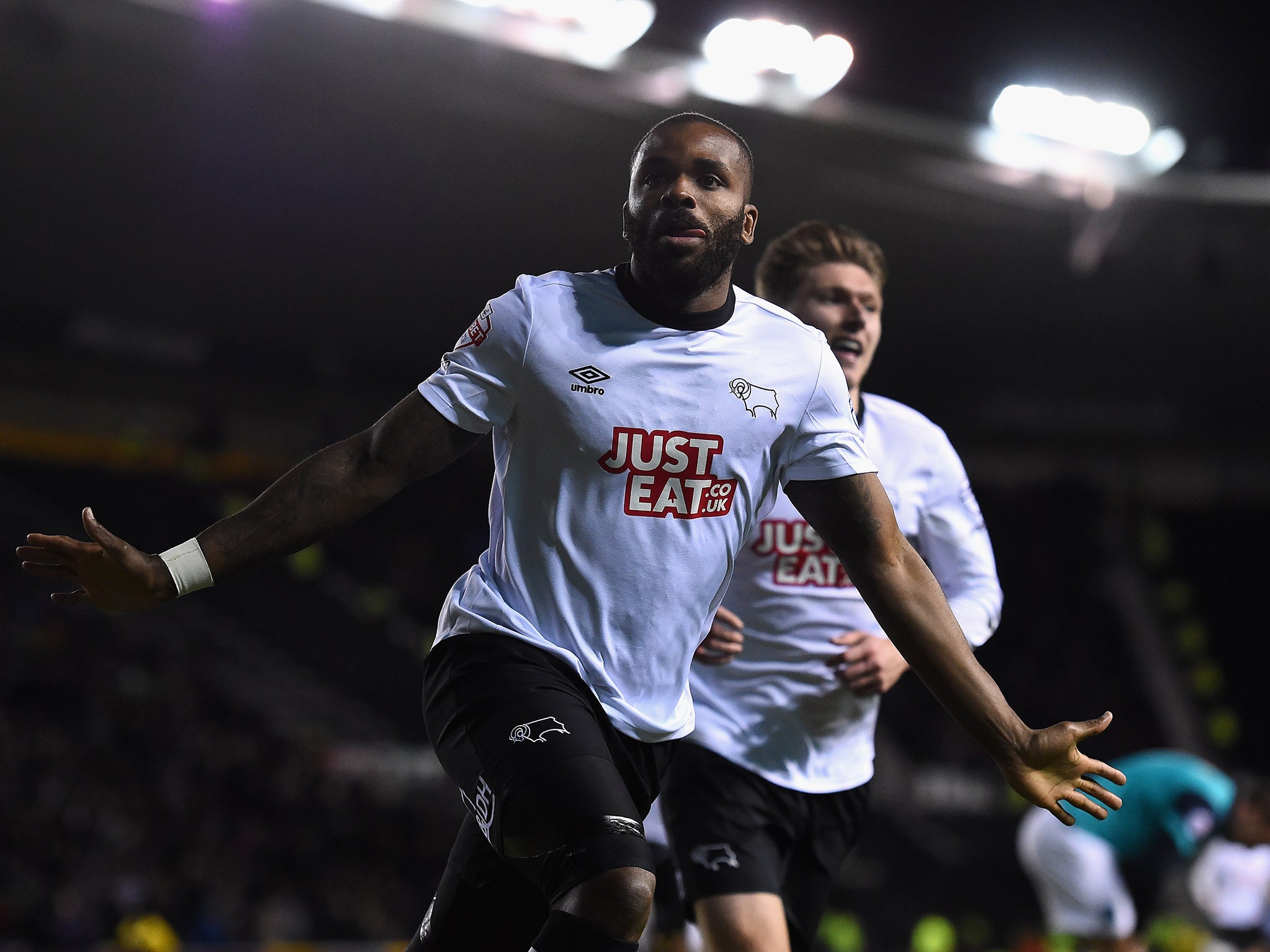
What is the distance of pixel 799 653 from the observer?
3680 mm

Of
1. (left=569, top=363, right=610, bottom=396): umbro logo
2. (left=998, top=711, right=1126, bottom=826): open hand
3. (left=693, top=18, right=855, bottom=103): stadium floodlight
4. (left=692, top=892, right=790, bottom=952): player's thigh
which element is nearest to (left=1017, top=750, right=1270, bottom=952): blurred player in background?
(left=692, top=892, right=790, bottom=952): player's thigh

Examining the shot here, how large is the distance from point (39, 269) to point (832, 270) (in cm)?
1616

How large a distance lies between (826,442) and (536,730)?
0.89m

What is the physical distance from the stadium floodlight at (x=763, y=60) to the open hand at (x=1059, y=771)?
1046 cm

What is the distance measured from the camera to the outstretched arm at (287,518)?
2393mm

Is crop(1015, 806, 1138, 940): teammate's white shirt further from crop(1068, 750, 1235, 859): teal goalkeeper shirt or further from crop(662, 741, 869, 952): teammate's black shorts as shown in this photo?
crop(662, 741, 869, 952): teammate's black shorts

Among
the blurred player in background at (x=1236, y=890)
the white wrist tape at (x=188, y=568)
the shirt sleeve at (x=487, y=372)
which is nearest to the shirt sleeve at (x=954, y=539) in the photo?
the shirt sleeve at (x=487, y=372)

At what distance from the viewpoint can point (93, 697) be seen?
15.6 meters

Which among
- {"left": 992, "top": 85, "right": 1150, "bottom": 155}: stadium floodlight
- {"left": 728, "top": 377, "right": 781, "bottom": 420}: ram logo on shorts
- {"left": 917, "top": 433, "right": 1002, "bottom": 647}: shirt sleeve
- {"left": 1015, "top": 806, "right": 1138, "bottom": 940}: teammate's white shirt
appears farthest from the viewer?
{"left": 992, "top": 85, "right": 1150, "bottom": 155}: stadium floodlight

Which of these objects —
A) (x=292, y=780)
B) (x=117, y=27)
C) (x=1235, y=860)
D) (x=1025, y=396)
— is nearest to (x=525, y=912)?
(x=1235, y=860)

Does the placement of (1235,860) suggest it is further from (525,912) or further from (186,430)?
(186,430)

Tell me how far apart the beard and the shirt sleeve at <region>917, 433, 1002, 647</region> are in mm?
1402

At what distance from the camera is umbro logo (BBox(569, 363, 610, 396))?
2615 mm

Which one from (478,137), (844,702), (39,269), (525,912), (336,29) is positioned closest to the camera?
(525,912)
